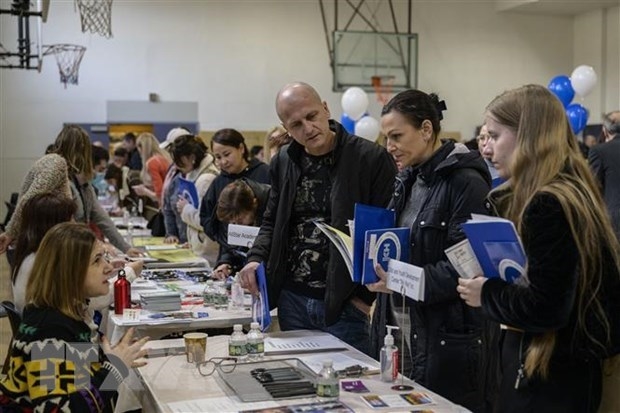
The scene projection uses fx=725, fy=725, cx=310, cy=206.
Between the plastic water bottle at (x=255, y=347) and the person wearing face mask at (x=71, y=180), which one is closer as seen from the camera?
the plastic water bottle at (x=255, y=347)

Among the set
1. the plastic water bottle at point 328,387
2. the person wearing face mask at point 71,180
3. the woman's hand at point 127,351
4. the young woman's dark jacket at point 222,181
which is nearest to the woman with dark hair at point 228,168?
the young woman's dark jacket at point 222,181

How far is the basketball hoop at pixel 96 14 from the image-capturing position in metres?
8.87

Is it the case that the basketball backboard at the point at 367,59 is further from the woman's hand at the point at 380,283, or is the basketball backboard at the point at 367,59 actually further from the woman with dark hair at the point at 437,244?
the woman's hand at the point at 380,283

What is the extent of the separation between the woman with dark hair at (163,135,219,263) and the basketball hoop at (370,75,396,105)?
756 centimetres

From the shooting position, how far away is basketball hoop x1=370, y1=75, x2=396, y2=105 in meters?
12.7

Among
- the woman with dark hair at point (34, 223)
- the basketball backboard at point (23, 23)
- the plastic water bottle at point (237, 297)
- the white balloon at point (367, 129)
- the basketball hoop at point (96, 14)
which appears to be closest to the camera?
the woman with dark hair at point (34, 223)

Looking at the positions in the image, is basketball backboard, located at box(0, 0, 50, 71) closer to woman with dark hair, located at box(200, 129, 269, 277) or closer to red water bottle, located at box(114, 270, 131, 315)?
woman with dark hair, located at box(200, 129, 269, 277)

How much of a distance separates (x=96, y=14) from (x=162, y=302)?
7211 millimetres

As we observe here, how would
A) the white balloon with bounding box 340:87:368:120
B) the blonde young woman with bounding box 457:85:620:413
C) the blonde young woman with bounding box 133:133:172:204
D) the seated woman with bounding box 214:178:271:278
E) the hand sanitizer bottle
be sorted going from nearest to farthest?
the blonde young woman with bounding box 457:85:620:413 < the hand sanitizer bottle < the seated woman with bounding box 214:178:271:278 < the blonde young woman with bounding box 133:133:172:204 < the white balloon with bounding box 340:87:368:120

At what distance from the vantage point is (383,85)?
1284cm

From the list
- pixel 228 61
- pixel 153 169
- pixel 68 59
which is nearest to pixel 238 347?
pixel 153 169

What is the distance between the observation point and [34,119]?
1170cm

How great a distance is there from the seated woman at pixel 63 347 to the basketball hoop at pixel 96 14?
287 inches

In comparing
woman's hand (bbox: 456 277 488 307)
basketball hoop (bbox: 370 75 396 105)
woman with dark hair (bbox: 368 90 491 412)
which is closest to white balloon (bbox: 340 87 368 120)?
basketball hoop (bbox: 370 75 396 105)
